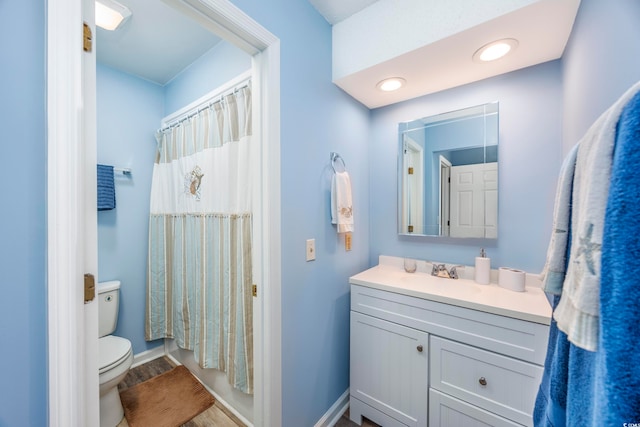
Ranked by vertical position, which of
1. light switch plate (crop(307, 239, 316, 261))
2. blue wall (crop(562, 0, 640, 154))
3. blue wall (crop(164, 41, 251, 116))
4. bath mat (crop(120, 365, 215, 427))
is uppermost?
blue wall (crop(164, 41, 251, 116))

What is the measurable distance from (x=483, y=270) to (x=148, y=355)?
284cm

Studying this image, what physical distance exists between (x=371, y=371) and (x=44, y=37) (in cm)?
194

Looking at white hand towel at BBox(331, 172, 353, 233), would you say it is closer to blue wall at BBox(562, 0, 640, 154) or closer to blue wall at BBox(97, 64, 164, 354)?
blue wall at BBox(562, 0, 640, 154)

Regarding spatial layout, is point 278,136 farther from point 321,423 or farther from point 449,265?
point 321,423

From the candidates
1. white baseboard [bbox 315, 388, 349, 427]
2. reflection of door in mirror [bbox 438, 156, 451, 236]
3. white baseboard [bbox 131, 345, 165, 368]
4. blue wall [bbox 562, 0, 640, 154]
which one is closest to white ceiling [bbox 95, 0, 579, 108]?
blue wall [bbox 562, 0, 640, 154]

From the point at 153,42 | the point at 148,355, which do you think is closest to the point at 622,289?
the point at 153,42

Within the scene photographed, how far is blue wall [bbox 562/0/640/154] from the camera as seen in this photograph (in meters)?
0.66

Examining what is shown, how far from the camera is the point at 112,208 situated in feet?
6.52

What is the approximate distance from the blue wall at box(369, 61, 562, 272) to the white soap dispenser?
0.10 m

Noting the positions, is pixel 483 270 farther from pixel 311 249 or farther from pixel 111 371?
pixel 111 371

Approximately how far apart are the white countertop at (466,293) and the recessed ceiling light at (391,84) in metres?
1.26

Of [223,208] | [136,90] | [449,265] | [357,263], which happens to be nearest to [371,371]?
[357,263]

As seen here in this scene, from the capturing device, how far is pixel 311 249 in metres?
1.41

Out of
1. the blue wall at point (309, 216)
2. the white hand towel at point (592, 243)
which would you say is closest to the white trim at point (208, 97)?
the blue wall at point (309, 216)
